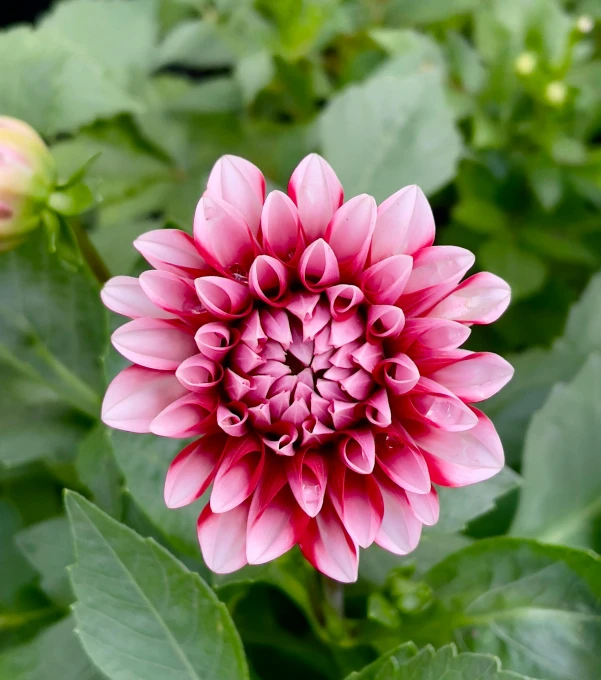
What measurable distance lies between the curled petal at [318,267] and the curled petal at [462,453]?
129 mm

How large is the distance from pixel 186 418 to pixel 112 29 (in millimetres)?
797

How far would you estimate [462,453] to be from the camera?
487mm

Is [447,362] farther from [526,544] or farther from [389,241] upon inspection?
[526,544]

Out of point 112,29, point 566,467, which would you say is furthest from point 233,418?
point 112,29

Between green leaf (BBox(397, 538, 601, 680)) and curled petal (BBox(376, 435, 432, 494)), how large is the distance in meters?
0.21

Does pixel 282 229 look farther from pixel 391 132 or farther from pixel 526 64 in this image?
pixel 526 64

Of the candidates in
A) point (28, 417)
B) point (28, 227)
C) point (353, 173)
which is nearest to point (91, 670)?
point (28, 417)

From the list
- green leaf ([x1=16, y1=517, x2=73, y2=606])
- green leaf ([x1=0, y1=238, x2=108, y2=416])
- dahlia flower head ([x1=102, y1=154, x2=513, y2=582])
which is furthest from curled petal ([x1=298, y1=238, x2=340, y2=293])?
green leaf ([x1=16, y1=517, x2=73, y2=606])

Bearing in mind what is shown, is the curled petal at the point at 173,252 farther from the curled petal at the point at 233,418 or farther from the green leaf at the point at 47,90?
the green leaf at the point at 47,90

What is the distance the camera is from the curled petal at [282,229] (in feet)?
1.56

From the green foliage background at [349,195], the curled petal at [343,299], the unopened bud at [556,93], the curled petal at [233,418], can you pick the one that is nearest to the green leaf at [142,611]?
the green foliage background at [349,195]

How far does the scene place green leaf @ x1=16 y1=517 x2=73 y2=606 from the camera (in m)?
0.76

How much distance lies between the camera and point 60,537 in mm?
766

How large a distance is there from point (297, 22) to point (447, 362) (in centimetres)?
70
